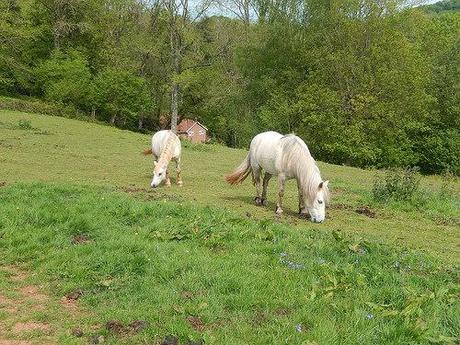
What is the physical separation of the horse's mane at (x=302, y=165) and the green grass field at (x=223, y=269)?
29.5 inches

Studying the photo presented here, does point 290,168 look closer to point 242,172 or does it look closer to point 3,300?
point 242,172

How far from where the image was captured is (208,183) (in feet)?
51.1

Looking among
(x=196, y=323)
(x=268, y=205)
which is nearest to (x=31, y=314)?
(x=196, y=323)

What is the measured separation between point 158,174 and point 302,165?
4804 mm

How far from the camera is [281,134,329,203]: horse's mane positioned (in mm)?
10633

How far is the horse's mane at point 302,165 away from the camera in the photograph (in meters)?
10.6

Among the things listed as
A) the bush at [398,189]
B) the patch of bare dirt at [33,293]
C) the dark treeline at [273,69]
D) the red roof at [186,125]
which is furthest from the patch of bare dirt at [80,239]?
the red roof at [186,125]

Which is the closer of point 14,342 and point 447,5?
point 14,342

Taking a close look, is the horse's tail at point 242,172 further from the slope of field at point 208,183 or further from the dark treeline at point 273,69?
the dark treeline at point 273,69

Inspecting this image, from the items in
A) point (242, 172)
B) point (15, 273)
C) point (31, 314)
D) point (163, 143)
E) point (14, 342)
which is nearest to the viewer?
point (14, 342)

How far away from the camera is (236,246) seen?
7.41 metres

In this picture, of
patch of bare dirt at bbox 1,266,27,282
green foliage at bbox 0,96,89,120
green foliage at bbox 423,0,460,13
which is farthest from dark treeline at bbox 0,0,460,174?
green foliage at bbox 423,0,460,13

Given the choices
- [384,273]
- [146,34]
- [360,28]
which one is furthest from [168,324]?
[146,34]

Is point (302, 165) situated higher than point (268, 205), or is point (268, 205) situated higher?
point (302, 165)
